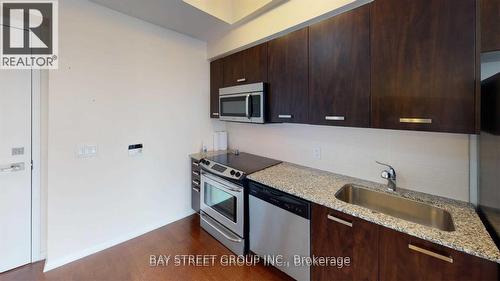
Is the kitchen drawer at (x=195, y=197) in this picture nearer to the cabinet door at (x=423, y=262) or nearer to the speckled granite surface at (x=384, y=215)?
the speckled granite surface at (x=384, y=215)

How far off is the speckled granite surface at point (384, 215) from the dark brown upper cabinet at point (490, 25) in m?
0.97

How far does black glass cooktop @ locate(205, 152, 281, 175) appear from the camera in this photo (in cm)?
232

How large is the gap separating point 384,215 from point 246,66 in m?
2.04

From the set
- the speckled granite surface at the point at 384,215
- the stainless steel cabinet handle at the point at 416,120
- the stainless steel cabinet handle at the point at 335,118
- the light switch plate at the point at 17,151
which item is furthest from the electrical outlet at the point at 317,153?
the light switch plate at the point at 17,151

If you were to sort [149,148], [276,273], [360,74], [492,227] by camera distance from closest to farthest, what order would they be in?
[492,227], [360,74], [276,273], [149,148]

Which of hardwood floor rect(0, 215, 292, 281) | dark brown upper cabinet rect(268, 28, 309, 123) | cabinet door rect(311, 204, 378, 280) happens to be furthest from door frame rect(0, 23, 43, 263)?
cabinet door rect(311, 204, 378, 280)

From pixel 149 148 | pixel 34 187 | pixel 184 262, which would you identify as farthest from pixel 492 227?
pixel 34 187

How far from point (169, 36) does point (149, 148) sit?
58.3 inches

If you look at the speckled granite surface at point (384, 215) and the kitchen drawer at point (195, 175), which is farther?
the kitchen drawer at point (195, 175)

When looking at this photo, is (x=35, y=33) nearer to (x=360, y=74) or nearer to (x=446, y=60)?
(x=360, y=74)

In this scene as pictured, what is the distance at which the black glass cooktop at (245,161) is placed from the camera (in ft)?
7.60

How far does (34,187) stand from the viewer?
209 cm

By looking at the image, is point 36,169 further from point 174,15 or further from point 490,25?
point 490,25

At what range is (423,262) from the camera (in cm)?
113
